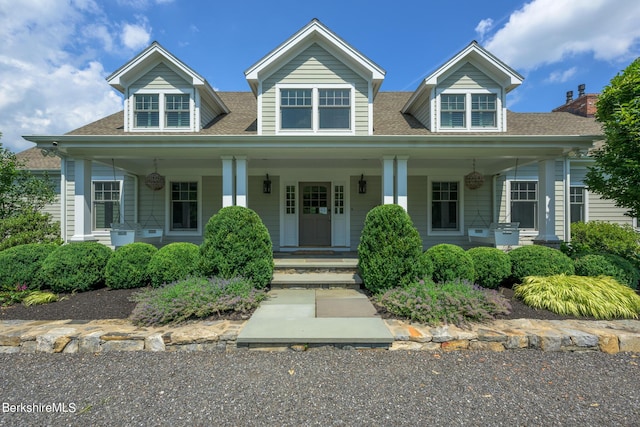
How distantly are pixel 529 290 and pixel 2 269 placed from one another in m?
8.73

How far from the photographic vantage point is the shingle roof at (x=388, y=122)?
8.29 m

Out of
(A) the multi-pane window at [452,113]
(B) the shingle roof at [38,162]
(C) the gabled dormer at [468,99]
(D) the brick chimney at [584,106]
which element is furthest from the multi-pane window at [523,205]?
(B) the shingle roof at [38,162]

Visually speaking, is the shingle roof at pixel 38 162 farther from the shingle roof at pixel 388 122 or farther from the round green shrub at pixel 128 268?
the round green shrub at pixel 128 268

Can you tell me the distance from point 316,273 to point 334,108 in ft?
13.6

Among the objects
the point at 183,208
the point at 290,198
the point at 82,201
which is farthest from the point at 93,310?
the point at 290,198

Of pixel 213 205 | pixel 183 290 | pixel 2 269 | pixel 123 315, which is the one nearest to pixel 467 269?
pixel 183 290

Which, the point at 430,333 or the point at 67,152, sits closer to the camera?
the point at 430,333

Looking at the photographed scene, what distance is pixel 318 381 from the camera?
282 centimetres

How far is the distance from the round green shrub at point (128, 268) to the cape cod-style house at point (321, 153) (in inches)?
76.6

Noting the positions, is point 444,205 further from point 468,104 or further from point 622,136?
point 622,136

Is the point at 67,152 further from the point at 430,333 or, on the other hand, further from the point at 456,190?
the point at 456,190

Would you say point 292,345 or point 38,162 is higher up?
point 38,162

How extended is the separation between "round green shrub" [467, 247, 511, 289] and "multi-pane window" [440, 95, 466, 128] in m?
4.09

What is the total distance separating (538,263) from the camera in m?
5.43
